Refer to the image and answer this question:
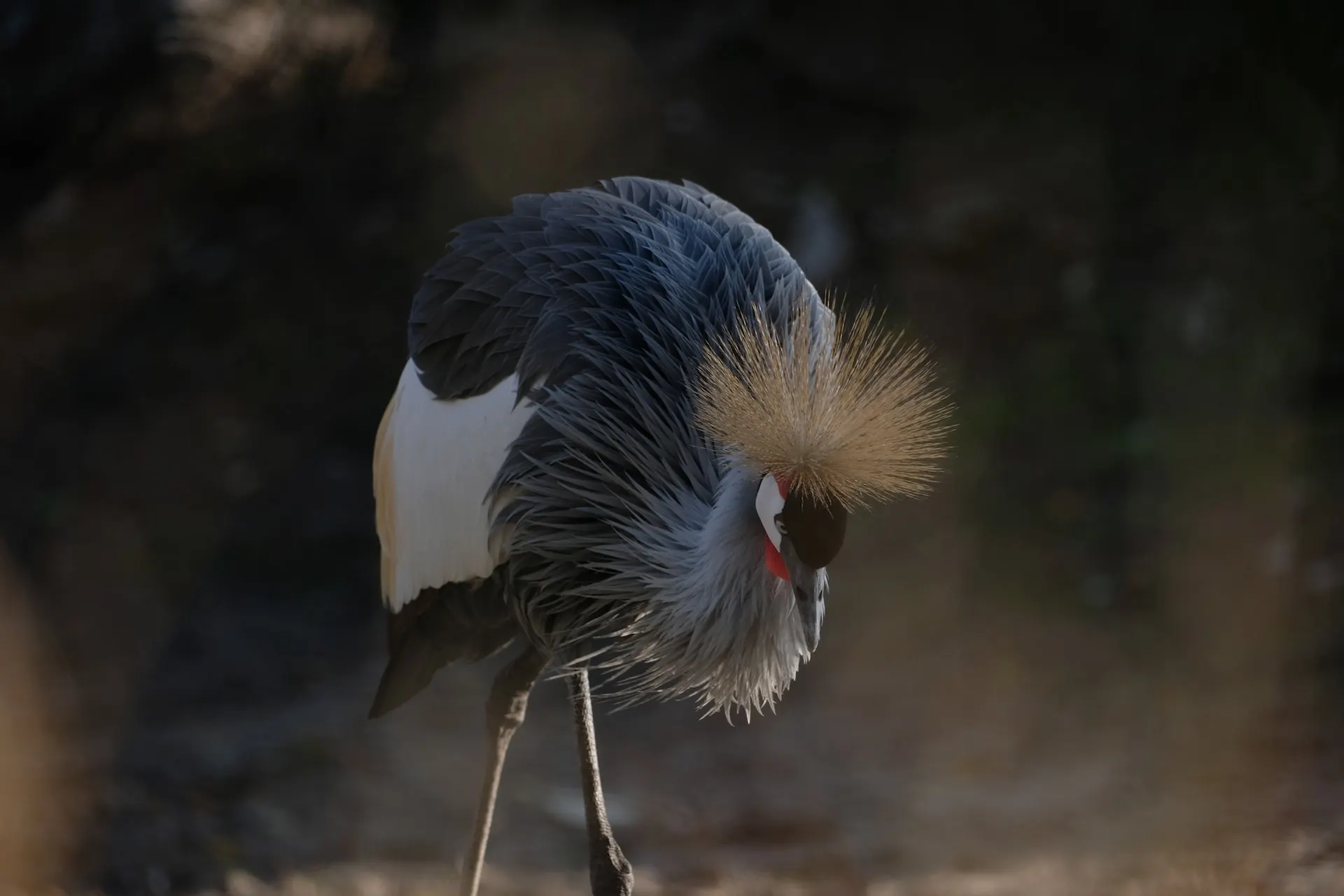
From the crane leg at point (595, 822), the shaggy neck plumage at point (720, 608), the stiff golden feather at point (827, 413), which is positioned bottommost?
the crane leg at point (595, 822)

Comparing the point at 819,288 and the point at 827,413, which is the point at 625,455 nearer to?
the point at 827,413

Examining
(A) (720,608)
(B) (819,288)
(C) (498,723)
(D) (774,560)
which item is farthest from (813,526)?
(B) (819,288)

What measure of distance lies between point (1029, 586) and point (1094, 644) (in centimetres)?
33

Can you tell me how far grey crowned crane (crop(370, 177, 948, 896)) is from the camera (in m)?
2.25

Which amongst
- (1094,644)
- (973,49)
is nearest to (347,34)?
(973,49)

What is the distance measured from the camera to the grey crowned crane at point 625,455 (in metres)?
2.25

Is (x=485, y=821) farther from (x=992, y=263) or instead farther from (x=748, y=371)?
(x=992, y=263)

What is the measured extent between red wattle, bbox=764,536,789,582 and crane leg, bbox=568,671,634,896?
0.52m

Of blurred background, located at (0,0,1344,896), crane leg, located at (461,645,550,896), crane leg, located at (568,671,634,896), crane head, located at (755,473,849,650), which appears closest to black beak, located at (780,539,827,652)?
crane head, located at (755,473,849,650)

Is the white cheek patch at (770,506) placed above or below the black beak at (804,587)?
above

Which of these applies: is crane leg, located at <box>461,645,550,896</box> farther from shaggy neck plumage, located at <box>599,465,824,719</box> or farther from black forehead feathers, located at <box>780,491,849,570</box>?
A: black forehead feathers, located at <box>780,491,849,570</box>

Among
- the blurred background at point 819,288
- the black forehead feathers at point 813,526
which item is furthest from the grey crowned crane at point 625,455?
the blurred background at point 819,288

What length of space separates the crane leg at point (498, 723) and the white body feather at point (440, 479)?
0.70 feet

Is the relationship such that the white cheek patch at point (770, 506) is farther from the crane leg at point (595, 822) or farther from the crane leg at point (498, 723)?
the crane leg at point (498, 723)
